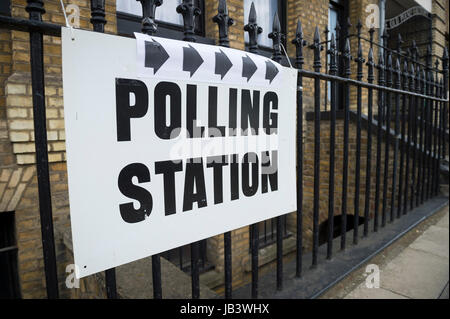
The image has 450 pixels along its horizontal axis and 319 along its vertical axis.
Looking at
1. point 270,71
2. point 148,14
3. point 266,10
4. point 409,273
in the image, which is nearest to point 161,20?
point 266,10

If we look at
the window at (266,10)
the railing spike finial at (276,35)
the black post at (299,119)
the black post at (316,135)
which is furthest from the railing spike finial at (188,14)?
the window at (266,10)

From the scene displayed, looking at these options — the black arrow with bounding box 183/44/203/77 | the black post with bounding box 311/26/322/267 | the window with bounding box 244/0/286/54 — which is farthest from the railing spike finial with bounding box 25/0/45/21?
the window with bounding box 244/0/286/54

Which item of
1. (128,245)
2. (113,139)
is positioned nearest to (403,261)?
(128,245)

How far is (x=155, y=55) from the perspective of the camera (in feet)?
3.46

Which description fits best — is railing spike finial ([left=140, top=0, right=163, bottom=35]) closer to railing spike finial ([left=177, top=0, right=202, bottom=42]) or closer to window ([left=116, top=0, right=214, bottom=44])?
railing spike finial ([left=177, top=0, right=202, bottom=42])

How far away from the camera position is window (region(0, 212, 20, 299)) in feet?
8.32

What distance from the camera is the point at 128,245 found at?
1061 millimetres

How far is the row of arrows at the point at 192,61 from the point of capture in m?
1.05

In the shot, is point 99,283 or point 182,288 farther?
point 99,283

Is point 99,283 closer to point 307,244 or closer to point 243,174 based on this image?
point 243,174

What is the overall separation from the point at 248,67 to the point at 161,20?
93.8 inches

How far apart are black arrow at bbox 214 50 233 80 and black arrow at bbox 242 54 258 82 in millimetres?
82

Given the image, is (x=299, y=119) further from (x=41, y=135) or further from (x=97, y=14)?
(x=41, y=135)
